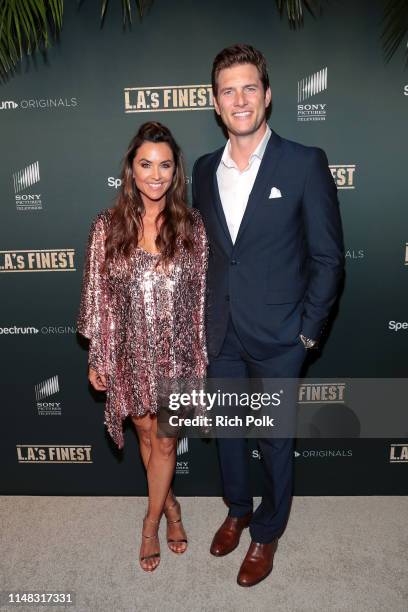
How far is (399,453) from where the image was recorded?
114 inches

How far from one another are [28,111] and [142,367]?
1363 mm

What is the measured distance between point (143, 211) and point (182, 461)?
1508mm

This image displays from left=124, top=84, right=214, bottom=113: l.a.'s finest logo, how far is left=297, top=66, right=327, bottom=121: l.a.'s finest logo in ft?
1.37

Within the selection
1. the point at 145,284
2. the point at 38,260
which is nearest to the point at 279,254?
the point at 145,284

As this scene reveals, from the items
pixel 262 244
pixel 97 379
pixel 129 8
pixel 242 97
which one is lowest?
pixel 97 379

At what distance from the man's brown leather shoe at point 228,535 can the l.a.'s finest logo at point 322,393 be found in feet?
2.18

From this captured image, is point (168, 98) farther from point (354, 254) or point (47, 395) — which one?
point (47, 395)

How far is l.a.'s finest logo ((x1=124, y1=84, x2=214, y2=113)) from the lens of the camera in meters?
2.45

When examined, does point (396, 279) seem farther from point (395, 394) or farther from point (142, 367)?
point (142, 367)

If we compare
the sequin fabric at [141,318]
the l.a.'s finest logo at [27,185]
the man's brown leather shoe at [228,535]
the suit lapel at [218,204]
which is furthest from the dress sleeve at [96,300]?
the man's brown leather shoe at [228,535]

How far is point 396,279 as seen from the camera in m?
2.64

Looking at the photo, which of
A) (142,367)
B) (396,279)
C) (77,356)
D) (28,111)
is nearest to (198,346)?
(142,367)

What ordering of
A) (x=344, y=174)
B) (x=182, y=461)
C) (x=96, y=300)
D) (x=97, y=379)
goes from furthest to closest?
(x=182, y=461)
(x=344, y=174)
(x=97, y=379)
(x=96, y=300)


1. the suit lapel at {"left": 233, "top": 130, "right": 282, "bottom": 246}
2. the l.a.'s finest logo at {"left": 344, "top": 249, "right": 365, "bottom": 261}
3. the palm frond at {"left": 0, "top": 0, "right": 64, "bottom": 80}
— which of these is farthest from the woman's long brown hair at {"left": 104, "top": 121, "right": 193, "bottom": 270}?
the l.a.'s finest logo at {"left": 344, "top": 249, "right": 365, "bottom": 261}
